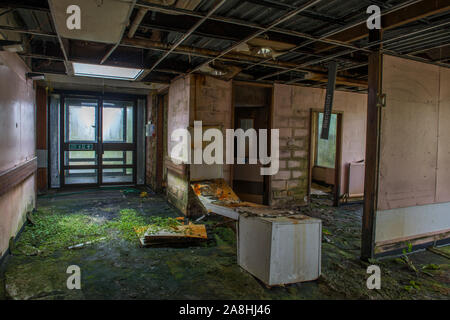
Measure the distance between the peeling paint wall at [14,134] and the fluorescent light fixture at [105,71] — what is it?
844mm

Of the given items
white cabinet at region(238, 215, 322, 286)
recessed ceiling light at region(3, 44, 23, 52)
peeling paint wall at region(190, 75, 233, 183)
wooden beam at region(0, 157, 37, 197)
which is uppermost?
recessed ceiling light at region(3, 44, 23, 52)

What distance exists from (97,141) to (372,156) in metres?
6.78

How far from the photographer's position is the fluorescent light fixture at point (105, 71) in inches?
207

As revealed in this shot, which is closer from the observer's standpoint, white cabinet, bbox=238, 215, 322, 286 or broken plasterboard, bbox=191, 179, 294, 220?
white cabinet, bbox=238, 215, 322, 286

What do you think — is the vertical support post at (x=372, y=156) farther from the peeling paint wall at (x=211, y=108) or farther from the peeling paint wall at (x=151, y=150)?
the peeling paint wall at (x=151, y=150)

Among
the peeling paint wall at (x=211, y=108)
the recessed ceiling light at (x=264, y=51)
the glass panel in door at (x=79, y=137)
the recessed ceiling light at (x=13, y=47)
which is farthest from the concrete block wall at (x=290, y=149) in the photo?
the glass panel in door at (x=79, y=137)

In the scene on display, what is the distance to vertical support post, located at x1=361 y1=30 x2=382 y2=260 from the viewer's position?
372 centimetres

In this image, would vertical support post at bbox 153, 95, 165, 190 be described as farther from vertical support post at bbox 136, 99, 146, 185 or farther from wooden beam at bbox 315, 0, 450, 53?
wooden beam at bbox 315, 0, 450, 53

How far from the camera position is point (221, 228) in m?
4.97

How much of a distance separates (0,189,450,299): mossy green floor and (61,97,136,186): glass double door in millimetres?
2985

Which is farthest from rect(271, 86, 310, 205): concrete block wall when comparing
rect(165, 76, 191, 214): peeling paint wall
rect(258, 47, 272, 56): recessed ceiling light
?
rect(258, 47, 272, 56): recessed ceiling light
